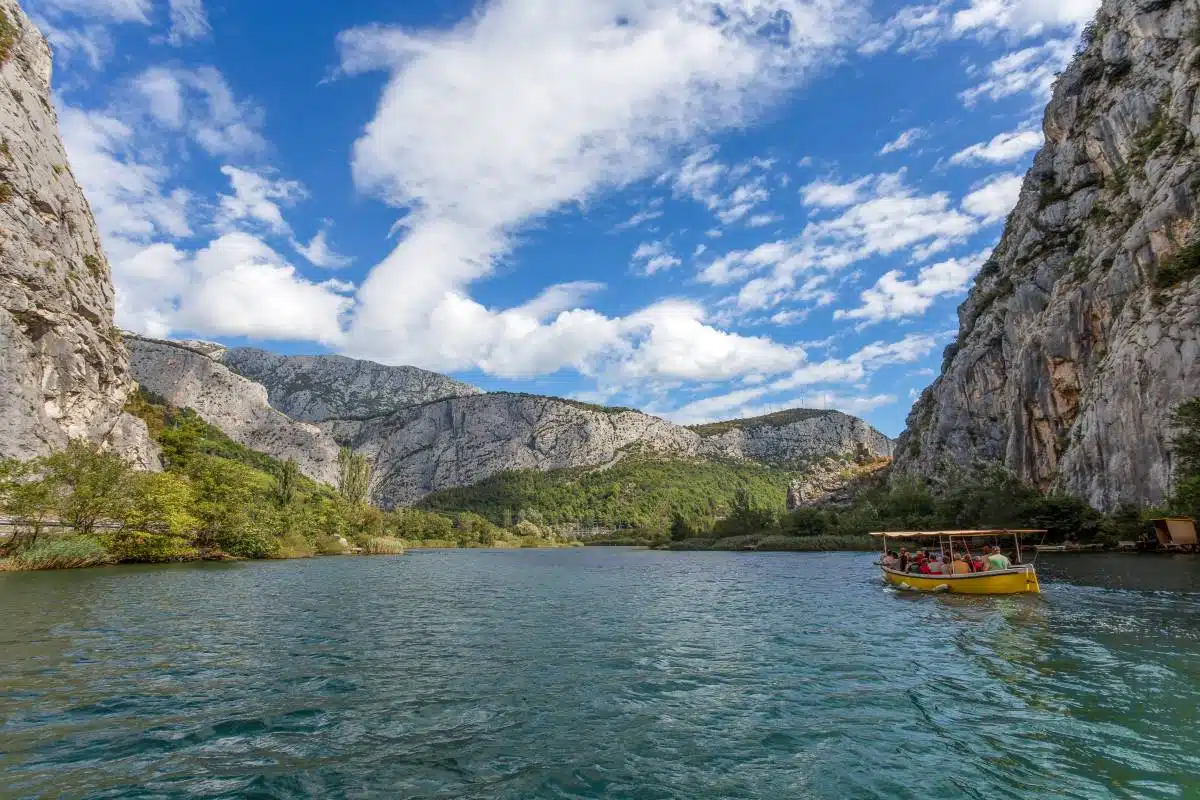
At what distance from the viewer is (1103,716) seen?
12055mm

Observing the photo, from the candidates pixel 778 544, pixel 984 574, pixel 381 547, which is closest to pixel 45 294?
pixel 381 547

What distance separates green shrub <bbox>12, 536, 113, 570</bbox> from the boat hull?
61324 mm

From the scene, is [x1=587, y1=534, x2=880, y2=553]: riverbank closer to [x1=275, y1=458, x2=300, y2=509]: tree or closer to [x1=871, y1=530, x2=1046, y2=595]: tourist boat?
[x1=871, y1=530, x2=1046, y2=595]: tourist boat

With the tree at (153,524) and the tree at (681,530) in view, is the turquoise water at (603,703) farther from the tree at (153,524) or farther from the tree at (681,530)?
the tree at (681,530)

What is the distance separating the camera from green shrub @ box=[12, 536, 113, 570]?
44406mm

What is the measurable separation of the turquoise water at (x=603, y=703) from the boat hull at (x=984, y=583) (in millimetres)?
2863

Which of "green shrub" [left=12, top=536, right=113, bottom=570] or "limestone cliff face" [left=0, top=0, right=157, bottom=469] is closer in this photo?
"green shrub" [left=12, top=536, right=113, bottom=570]

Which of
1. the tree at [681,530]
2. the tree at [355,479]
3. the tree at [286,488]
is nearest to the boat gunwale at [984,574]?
the tree at [286,488]

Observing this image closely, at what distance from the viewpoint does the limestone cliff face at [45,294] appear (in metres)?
57.4

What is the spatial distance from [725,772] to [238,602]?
2976 cm

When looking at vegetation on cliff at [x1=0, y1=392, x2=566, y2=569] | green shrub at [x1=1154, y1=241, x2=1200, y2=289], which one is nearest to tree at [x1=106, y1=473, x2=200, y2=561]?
vegetation on cliff at [x1=0, y1=392, x2=566, y2=569]

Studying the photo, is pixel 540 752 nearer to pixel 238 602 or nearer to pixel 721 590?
pixel 238 602

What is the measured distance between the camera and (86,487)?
5078 cm

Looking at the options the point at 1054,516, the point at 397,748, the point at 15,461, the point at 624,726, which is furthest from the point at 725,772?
the point at 1054,516
